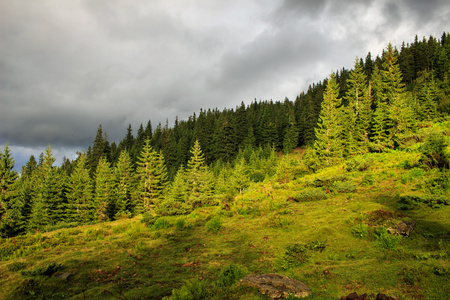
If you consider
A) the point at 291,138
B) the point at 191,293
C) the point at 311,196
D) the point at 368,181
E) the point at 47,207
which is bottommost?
the point at 47,207

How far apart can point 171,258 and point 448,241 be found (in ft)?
36.8

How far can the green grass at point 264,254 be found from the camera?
657 cm

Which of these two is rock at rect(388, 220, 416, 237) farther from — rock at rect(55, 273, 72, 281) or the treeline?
the treeline

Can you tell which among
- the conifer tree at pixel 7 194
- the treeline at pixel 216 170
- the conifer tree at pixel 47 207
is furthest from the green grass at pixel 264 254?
the conifer tree at pixel 47 207

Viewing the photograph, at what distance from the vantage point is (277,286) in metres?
6.23

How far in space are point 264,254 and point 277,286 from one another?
13.8 ft

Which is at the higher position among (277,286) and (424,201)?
(424,201)

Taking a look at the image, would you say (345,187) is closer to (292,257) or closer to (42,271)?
(292,257)

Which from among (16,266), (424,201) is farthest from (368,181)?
(16,266)

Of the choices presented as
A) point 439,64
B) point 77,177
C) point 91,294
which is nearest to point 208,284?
point 91,294

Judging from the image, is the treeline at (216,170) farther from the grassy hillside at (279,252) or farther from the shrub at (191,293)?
the shrub at (191,293)

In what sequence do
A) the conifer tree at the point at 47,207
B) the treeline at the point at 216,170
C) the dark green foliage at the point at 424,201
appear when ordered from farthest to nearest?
the conifer tree at the point at 47,207, the treeline at the point at 216,170, the dark green foliage at the point at 424,201

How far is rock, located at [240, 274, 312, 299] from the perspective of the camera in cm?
594

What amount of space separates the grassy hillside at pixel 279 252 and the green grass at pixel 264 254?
0.13 feet
